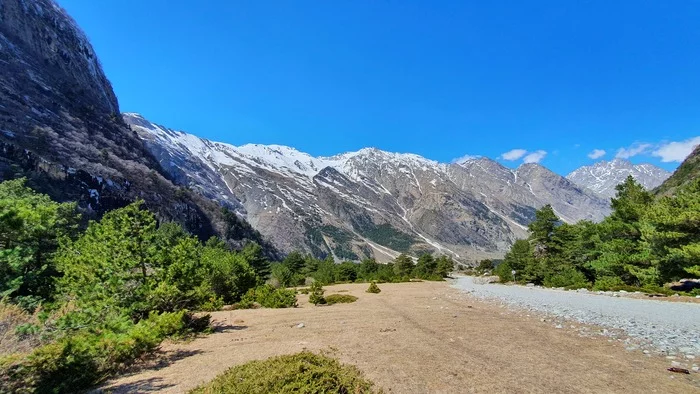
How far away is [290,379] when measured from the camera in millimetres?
6383

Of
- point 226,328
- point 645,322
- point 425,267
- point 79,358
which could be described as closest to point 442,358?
point 79,358

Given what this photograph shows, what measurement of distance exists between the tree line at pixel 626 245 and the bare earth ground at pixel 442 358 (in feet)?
60.8

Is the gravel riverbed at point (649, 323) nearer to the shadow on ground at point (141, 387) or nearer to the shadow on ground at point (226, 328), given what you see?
the shadow on ground at point (141, 387)

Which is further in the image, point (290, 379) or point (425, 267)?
point (425, 267)

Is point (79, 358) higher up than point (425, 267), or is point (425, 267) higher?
point (79, 358)

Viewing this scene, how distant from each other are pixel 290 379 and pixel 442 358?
4.76m

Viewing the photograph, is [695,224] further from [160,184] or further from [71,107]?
[71,107]

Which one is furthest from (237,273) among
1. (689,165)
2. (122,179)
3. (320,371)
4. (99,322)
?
(689,165)

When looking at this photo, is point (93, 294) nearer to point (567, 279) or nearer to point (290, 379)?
point (290, 379)

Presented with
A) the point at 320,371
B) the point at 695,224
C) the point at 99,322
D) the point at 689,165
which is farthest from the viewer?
the point at 689,165

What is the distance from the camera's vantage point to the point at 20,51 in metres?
138

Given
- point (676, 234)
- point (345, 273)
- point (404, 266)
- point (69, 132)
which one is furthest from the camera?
point (69, 132)

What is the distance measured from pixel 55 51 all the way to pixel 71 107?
1218 inches

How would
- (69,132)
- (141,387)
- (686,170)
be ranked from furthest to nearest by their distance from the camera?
(69,132), (686,170), (141,387)
